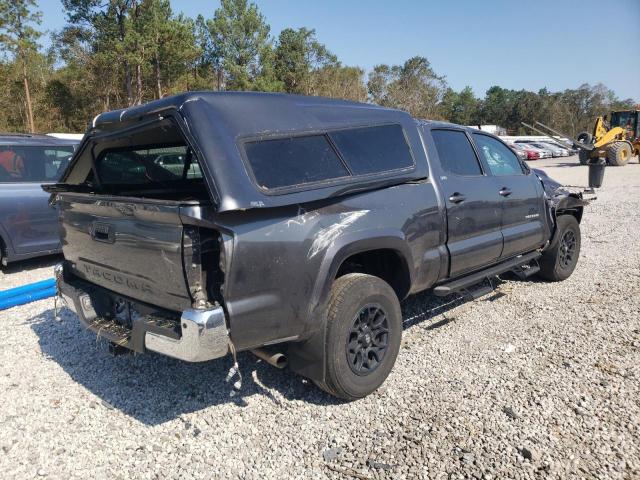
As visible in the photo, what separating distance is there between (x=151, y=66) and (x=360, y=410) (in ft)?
105

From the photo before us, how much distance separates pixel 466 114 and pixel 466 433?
8859 cm

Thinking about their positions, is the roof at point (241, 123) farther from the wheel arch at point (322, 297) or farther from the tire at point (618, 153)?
the tire at point (618, 153)

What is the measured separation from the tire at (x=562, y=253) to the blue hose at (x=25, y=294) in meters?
5.86

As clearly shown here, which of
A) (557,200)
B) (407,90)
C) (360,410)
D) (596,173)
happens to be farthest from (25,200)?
(407,90)

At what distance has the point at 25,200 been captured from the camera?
21.6ft

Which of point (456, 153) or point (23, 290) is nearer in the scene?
point (456, 153)

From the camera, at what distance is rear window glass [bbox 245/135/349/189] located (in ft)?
9.13

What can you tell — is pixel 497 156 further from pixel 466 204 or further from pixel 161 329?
pixel 161 329

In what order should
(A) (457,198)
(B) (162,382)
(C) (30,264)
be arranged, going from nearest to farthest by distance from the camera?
1. (B) (162,382)
2. (A) (457,198)
3. (C) (30,264)

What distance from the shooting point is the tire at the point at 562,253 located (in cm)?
579

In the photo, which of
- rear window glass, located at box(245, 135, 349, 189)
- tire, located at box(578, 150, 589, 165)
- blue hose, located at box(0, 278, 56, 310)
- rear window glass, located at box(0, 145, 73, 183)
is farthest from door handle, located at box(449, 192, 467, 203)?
tire, located at box(578, 150, 589, 165)

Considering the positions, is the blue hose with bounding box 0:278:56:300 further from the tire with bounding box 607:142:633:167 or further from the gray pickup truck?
the tire with bounding box 607:142:633:167

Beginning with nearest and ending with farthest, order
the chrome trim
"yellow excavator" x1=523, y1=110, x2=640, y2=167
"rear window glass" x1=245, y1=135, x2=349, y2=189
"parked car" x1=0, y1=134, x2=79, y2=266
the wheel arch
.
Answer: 1. the chrome trim
2. "rear window glass" x1=245, y1=135, x2=349, y2=189
3. the wheel arch
4. "parked car" x1=0, y1=134, x2=79, y2=266
5. "yellow excavator" x1=523, y1=110, x2=640, y2=167

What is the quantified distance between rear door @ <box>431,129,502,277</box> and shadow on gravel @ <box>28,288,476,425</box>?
173 cm
